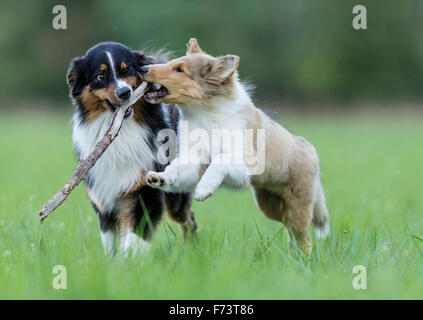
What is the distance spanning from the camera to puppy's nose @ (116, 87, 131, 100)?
5262 mm

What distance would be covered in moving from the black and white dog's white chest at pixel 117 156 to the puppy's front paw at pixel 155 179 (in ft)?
2.53

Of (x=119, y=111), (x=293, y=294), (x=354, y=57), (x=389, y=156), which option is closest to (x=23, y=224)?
(x=119, y=111)

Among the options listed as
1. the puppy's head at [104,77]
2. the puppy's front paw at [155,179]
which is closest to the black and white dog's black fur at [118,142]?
the puppy's head at [104,77]

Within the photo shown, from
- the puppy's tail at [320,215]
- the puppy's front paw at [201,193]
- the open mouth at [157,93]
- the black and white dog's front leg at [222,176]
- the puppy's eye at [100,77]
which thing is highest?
the puppy's eye at [100,77]

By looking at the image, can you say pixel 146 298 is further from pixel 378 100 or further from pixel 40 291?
pixel 378 100

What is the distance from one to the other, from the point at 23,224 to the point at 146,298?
9.21 ft

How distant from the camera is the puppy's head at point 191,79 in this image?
5219 mm

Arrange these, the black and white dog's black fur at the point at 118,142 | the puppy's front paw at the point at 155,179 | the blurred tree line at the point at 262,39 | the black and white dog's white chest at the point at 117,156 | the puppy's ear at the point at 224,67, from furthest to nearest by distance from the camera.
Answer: the blurred tree line at the point at 262,39, the black and white dog's white chest at the point at 117,156, the black and white dog's black fur at the point at 118,142, the puppy's ear at the point at 224,67, the puppy's front paw at the point at 155,179

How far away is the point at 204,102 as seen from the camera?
17.6 feet

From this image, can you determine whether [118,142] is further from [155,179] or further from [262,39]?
[262,39]

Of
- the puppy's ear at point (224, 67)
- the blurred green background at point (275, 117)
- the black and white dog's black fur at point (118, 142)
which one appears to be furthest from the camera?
the black and white dog's black fur at point (118, 142)

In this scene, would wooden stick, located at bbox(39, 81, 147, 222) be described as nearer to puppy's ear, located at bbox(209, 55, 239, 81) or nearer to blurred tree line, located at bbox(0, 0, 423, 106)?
puppy's ear, located at bbox(209, 55, 239, 81)

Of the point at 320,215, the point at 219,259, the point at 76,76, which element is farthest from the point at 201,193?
the point at 320,215

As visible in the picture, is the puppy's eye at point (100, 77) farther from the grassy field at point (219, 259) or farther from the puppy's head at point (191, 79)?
the grassy field at point (219, 259)
